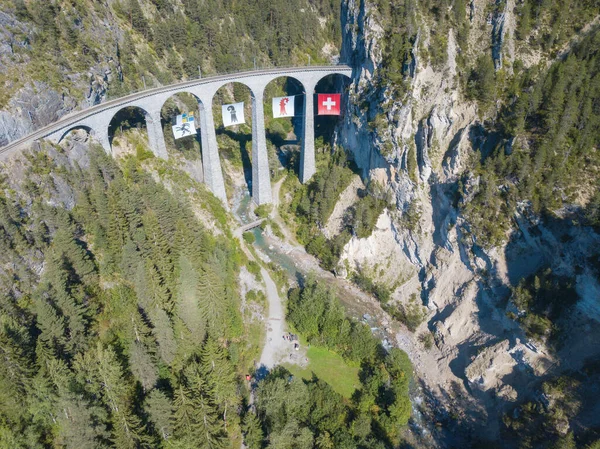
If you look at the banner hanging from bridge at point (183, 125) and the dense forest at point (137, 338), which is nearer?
the dense forest at point (137, 338)

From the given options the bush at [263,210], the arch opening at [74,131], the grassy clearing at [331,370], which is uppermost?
the arch opening at [74,131]

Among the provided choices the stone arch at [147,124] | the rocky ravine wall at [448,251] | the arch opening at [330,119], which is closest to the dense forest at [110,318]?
the stone arch at [147,124]

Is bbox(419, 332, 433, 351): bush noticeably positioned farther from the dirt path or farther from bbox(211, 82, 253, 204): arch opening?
bbox(211, 82, 253, 204): arch opening

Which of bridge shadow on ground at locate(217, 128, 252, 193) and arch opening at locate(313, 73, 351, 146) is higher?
arch opening at locate(313, 73, 351, 146)

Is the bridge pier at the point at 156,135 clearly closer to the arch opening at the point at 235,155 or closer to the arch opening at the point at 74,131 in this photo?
the arch opening at the point at 74,131

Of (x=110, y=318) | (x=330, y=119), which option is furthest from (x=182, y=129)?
(x=330, y=119)

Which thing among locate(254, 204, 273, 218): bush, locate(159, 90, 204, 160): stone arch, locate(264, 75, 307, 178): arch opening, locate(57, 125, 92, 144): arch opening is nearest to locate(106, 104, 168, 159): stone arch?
locate(57, 125, 92, 144): arch opening

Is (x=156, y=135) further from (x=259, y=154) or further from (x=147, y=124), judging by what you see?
(x=259, y=154)

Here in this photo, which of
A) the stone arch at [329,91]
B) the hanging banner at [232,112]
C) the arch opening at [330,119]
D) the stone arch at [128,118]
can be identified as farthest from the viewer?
the stone arch at [329,91]
